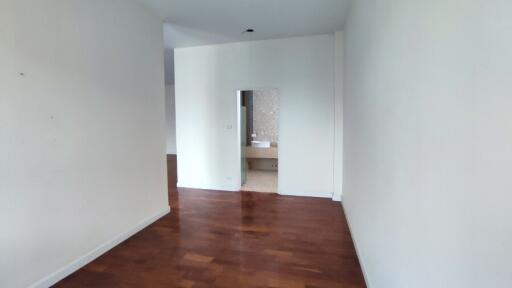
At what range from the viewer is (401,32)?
1.29 meters

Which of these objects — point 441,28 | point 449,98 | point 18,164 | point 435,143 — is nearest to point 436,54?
point 441,28

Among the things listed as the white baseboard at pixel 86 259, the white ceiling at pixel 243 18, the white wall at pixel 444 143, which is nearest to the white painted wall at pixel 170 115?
the white ceiling at pixel 243 18

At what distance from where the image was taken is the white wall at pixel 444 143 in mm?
613

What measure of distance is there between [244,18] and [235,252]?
3.10m

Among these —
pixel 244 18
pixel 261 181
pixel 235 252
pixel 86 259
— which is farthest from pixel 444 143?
pixel 261 181

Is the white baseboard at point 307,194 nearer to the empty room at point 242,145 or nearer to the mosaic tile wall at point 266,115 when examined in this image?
the empty room at point 242,145

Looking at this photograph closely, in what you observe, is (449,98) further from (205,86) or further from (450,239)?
(205,86)

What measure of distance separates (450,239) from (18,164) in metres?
2.67

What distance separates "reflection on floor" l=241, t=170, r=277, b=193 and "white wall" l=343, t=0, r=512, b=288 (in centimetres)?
350

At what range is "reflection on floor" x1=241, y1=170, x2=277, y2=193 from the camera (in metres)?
5.15

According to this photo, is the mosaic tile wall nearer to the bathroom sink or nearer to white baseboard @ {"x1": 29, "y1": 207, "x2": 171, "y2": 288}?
the bathroom sink

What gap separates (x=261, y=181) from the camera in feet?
19.0

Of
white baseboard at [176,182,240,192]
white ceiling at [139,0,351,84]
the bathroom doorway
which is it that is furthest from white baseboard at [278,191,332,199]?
white ceiling at [139,0,351,84]

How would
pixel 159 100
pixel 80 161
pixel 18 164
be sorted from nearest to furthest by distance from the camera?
Answer: pixel 18 164, pixel 80 161, pixel 159 100
